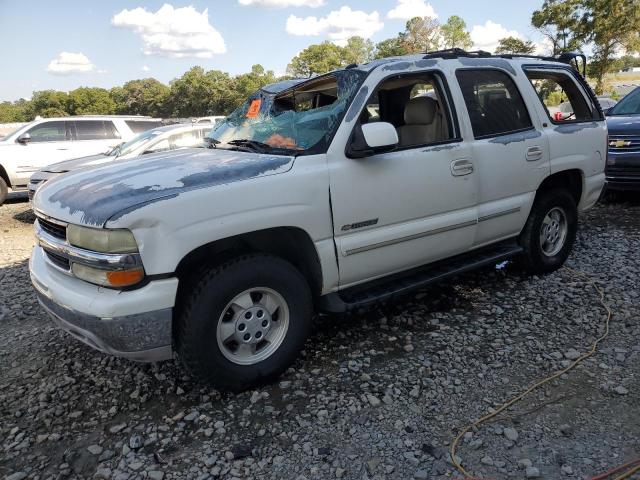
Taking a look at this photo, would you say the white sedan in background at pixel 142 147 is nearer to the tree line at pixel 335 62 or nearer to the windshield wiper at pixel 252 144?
the windshield wiper at pixel 252 144

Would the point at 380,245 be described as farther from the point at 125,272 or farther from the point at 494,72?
the point at 494,72

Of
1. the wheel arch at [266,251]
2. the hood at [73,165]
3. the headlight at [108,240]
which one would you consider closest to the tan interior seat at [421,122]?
the wheel arch at [266,251]

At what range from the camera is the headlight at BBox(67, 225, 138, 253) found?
2484 mm

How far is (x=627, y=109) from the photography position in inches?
324

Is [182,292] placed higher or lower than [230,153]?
lower

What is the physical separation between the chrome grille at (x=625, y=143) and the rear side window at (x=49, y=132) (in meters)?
9.97

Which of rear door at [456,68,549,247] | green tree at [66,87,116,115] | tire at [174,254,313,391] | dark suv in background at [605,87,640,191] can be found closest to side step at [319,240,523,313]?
rear door at [456,68,549,247]

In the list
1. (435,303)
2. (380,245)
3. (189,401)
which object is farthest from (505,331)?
(189,401)

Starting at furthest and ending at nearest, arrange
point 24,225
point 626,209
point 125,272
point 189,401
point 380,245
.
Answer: point 24,225 → point 626,209 → point 380,245 → point 189,401 → point 125,272

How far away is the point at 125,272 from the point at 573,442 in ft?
7.87

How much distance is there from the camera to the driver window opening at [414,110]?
3.73 m

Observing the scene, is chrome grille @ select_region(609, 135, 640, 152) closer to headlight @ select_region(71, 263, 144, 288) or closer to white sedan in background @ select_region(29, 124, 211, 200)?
white sedan in background @ select_region(29, 124, 211, 200)

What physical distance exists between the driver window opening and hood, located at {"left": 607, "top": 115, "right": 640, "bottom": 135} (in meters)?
4.36

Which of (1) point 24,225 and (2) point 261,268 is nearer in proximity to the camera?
(2) point 261,268
